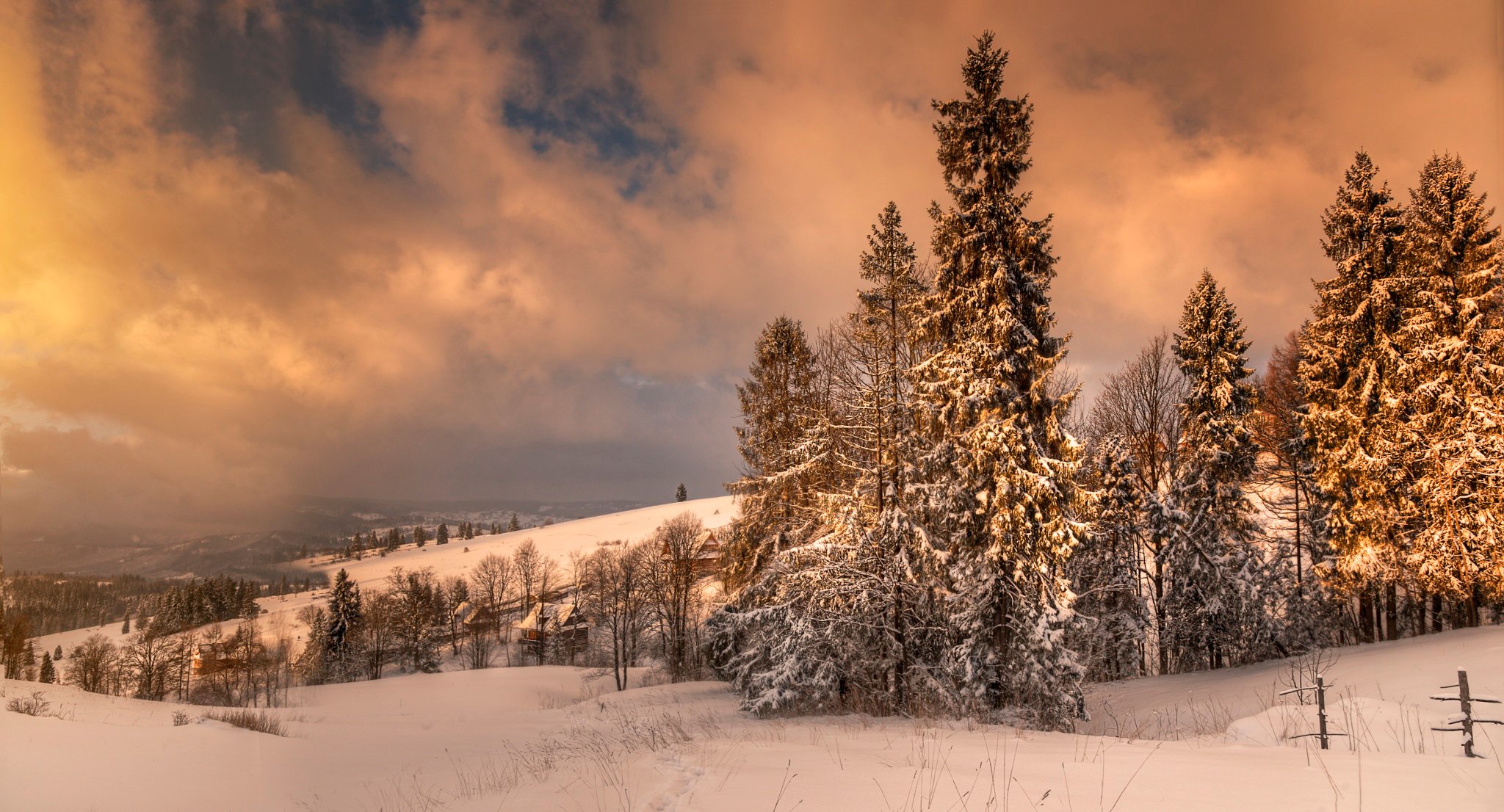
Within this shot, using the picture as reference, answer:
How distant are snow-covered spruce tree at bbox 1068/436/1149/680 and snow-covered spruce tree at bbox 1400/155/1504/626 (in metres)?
7.89

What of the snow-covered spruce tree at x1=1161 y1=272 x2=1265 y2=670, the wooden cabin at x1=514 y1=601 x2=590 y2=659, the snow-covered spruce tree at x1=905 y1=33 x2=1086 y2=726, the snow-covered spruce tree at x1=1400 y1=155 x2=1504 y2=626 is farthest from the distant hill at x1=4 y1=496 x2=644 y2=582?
the wooden cabin at x1=514 y1=601 x2=590 y2=659

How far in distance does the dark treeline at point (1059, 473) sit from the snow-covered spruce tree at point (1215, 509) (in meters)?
0.09

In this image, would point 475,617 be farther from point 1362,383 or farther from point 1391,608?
point 1362,383

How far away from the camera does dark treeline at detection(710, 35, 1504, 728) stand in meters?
13.0

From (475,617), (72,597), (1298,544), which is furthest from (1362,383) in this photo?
(475,617)

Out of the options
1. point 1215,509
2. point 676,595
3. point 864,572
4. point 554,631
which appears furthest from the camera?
point 554,631

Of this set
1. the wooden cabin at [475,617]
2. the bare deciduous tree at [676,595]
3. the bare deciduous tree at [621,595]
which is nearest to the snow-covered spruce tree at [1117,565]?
the bare deciduous tree at [676,595]

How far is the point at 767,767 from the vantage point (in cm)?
646

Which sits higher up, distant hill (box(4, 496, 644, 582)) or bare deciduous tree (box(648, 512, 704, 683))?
distant hill (box(4, 496, 644, 582))

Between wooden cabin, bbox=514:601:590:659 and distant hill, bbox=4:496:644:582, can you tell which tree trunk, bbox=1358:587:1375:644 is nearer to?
distant hill, bbox=4:496:644:582

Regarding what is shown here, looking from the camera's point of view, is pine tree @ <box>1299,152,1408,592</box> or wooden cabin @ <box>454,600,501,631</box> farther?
wooden cabin @ <box>454,600,501,631</box>

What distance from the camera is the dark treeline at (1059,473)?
13.0 meters

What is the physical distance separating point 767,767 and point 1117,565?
922 inches

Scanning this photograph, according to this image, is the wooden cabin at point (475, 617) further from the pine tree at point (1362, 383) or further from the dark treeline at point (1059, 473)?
the pine tree at point (1362, 383)
